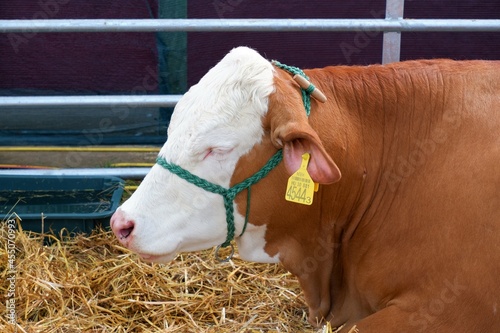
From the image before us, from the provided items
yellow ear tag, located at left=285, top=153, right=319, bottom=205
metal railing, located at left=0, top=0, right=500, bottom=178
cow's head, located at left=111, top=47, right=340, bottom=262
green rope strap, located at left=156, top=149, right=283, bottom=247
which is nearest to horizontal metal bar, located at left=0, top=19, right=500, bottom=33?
metal railing, located at left=0, top=0, right=500, bottom=178

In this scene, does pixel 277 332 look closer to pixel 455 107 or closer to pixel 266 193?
pixel 266 193

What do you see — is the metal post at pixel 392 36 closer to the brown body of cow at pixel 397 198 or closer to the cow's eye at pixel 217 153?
the brown body of cow at pixel 397 198

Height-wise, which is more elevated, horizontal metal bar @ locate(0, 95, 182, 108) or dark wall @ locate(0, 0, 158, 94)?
horizontal metal bar @ locate(0, 95, 182, 108)

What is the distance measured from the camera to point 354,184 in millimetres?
A: 3293

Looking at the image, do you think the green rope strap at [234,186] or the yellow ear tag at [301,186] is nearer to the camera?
the yellow ear tag at [301,186]

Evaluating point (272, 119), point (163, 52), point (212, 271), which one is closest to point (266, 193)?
point (272, 119)

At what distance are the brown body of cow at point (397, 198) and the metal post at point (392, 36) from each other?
1.58 meters

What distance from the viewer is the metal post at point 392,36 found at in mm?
4973

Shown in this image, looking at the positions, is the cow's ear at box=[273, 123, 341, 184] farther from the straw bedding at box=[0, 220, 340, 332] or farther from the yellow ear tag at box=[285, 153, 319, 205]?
the straw bedding at box=[0, 220, 340, 332]

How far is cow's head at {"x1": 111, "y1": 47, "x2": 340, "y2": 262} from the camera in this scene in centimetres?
304

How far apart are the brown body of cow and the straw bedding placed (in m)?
0.62

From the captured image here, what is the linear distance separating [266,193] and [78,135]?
4194 millimetres

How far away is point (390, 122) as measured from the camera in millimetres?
3320

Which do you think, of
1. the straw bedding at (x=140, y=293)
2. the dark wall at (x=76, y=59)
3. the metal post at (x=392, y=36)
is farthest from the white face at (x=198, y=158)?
Result: the dark wall at (x=76, y=59)
